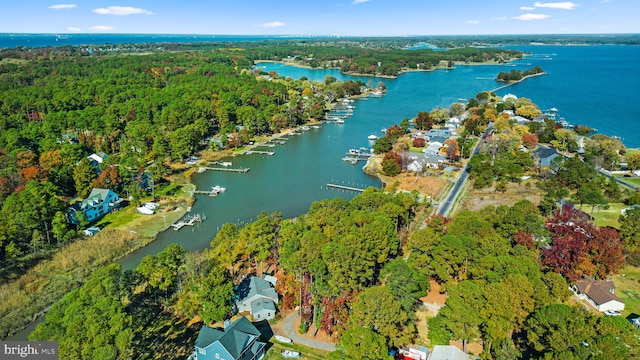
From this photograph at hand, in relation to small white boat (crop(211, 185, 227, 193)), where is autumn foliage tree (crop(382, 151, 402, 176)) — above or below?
above

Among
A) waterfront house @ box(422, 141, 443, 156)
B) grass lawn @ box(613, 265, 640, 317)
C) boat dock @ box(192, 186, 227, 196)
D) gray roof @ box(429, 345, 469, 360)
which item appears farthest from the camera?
waterfront house @ box(422, 141, 443, 156)

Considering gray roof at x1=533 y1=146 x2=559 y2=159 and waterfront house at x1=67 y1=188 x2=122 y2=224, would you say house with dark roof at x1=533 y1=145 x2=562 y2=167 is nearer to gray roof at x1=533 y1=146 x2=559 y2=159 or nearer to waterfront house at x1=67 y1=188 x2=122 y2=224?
gray roof at x1=533 y1=146 x2=559 y2=159

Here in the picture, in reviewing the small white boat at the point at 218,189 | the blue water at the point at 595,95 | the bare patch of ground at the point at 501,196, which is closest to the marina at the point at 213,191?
the small white boat at the point at 218,189

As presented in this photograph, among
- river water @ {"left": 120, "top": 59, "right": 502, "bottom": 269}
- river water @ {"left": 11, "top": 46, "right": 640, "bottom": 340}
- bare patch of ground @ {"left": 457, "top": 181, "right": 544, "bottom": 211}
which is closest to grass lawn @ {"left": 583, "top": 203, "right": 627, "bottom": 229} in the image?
bare patch of ground @ {"left": 457, "top": 181, "right": 544, "bottom": 211}

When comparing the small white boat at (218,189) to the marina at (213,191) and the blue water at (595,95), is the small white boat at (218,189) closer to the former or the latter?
the marina at (213,191)

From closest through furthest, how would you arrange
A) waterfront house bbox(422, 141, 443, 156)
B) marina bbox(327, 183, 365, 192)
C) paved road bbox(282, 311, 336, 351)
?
paved road bbox(282, 311, 336, 351)
marina bbox(327, 183, 365, 192)
waterfront house bbox(422, 141, 443, 156)

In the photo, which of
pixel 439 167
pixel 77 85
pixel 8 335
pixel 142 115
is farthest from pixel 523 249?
pixel 77 85

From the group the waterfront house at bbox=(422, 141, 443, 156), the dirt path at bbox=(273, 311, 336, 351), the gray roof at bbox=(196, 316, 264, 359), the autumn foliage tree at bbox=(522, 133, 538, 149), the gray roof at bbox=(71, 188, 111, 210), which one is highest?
the autumn foliage tree at bbox=(522, 133, 538, 149)

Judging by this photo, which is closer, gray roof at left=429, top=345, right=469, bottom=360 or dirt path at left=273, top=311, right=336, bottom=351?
gray roof at left=429, top=345, right=469, bottom=360

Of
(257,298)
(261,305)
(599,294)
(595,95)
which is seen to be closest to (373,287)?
(261,305)
